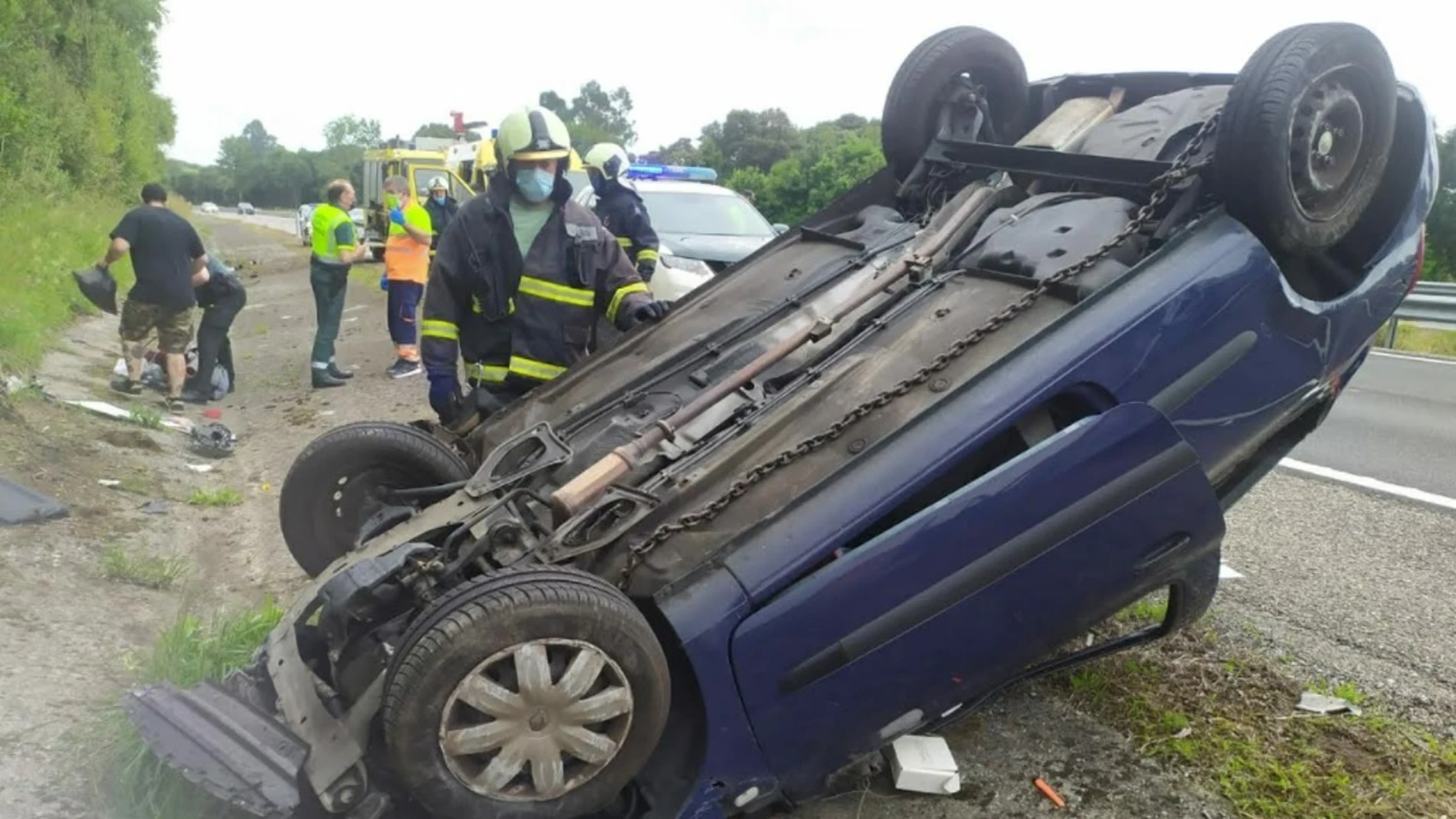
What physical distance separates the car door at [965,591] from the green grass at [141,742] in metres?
1.35

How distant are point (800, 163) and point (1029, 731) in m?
24.7

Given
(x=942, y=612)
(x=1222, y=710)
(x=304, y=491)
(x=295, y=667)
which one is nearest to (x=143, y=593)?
(x=304, y=491)

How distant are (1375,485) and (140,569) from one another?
5.88m

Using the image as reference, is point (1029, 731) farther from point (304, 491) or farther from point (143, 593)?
point (143, 593)

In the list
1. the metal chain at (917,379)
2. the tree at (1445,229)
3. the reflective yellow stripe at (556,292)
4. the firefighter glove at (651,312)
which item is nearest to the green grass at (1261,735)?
the metal chain at (917,379)

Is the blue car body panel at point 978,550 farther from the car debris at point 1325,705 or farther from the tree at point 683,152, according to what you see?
the tree at point 683,152

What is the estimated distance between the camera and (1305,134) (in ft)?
9.19

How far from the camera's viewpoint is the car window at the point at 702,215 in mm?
9477

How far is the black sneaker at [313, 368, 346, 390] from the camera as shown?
345 inches

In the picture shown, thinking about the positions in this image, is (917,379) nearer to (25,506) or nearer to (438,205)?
(25,506)

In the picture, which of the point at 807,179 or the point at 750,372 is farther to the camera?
the point at 807,179

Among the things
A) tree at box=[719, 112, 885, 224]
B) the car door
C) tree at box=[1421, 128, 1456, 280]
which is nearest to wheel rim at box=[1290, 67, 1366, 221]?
the car door

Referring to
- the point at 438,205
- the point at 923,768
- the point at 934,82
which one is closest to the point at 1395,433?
the point at 934,82

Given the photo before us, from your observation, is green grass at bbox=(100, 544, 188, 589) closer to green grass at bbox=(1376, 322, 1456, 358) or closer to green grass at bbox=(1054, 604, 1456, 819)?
green grass at bbox=(1054, 604, 1456, 819)
